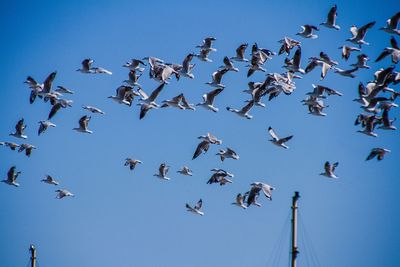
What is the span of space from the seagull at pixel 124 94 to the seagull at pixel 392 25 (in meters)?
9.86

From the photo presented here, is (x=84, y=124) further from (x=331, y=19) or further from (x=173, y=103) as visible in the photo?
(x=331, y=19)

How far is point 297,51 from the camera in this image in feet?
163

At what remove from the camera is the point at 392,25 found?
48.4 meters

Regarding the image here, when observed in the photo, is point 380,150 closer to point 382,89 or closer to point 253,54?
point 382,89

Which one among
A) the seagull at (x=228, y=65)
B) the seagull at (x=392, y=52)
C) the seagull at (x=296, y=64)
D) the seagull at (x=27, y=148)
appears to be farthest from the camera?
the seagull at (x=27, y=148)

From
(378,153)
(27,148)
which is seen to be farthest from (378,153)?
(27,148)

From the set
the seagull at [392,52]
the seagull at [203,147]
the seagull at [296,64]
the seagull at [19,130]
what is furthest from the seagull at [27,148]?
the seagull at [392,52]

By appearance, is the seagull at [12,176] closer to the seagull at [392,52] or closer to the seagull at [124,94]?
the seagull at [124,94]

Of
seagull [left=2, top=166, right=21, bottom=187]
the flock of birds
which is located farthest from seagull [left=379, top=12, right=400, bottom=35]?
seagull [left=2, top=166, right=21, bottom=187]

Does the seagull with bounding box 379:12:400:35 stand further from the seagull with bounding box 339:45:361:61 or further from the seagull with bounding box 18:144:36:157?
the seagull with bounding box 18:144:36:157

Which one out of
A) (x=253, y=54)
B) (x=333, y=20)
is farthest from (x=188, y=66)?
(x=333, y=20)

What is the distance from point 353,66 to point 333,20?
2.04 metres

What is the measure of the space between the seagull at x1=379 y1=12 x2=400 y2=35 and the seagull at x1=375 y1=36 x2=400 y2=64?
0.91 feet

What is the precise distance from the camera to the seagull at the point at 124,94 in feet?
168
